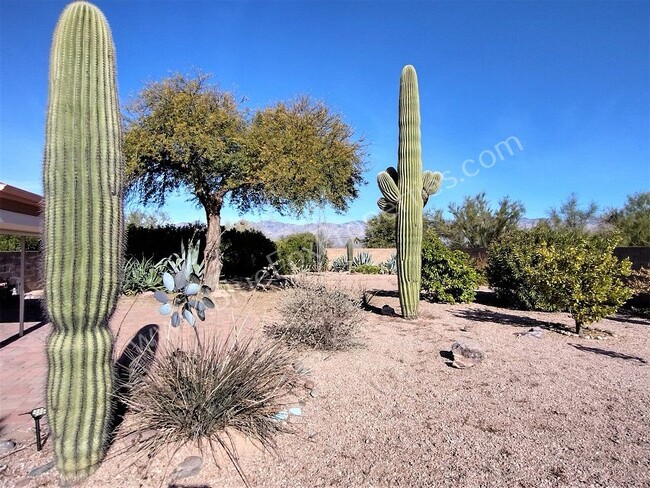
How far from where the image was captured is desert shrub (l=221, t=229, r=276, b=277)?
1591 cm

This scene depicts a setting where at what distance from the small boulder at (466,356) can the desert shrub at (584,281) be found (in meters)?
2.60

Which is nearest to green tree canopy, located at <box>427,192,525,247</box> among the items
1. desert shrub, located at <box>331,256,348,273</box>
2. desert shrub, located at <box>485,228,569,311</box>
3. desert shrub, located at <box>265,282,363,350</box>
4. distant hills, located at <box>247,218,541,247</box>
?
distant hills, located at <box>247,218,541,247</box>

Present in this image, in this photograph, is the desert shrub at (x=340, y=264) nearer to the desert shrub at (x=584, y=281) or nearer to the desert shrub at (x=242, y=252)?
the desert shrub at (x=242, y=252)

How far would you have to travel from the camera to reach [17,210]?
20.4 ft

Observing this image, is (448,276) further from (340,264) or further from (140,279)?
(340,264)

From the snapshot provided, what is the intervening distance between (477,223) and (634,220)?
7.61 m

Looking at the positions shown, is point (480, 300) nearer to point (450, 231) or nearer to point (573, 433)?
point (573, 433)

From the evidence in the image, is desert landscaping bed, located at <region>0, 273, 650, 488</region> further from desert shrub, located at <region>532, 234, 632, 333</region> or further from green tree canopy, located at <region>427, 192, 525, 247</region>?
green tree canopy, located at <region>427, 192, 525, 247</region>

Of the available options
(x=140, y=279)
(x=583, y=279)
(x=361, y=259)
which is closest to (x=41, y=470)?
(x=583, y=279)

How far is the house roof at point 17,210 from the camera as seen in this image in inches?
214

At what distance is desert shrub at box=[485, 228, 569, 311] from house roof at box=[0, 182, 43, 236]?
29.8 ft

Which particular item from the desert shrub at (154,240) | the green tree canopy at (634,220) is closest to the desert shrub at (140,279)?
the desert shrub at (154,240)

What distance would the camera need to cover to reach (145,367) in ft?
11.6

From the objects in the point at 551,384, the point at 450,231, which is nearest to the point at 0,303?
the point at 551,384
